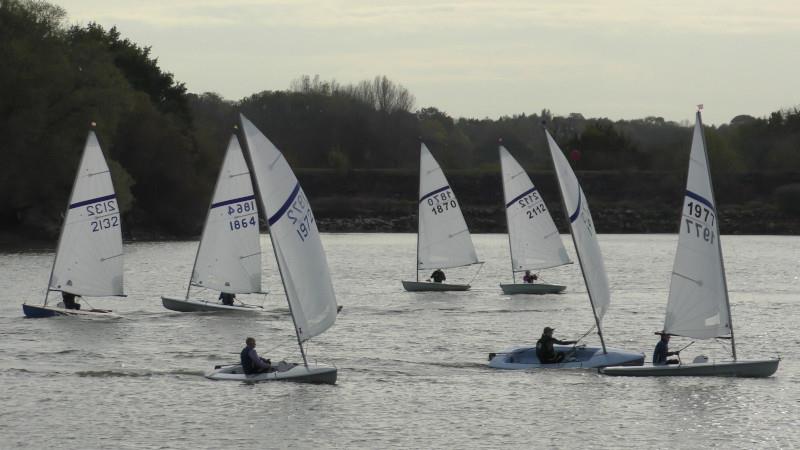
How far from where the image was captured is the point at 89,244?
163 feet

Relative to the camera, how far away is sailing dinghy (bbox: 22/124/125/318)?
48938 millimetres

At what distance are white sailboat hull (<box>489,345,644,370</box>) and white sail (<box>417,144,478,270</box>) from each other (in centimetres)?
2411

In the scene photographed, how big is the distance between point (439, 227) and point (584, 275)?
26511mm

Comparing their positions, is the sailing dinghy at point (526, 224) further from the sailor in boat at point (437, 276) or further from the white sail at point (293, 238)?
the white sail at point (293, 238)

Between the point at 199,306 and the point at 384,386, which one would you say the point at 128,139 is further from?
the point at 384,386

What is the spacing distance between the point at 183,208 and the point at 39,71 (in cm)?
Result: 2649

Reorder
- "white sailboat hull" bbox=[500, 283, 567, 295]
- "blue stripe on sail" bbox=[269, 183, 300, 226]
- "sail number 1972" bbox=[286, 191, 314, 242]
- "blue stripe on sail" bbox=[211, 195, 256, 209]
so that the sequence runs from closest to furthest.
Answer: "blue stripe on sail" bbox=[269, 183, 300, 226] → "sail number 1972" bbox=[286, 191, 314, 242] → "blue stripe on sail" bbox=[211, 195, 256, 209] → "white sailboat hull" bbox=[500, 283, 567, 295]

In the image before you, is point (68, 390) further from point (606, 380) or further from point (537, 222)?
point (537, 222)

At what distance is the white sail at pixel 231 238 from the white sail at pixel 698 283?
19.6m

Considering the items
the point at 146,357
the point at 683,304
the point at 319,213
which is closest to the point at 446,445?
the point at 683,304

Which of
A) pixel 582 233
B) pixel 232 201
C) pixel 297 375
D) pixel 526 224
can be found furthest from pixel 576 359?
pixel 526 224

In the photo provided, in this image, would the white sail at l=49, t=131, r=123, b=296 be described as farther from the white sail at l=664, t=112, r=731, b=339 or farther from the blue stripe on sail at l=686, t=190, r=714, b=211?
the blue stripe on sail at l=686, t=190, r=714, b=211

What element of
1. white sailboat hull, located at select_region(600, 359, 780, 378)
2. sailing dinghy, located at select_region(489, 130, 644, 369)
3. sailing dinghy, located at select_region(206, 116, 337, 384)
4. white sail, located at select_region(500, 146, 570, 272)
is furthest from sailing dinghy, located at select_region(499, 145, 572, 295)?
sailing dinghy, located at select_region(206, 116, 337, 384)

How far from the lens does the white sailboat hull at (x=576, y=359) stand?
37875 millimetres
